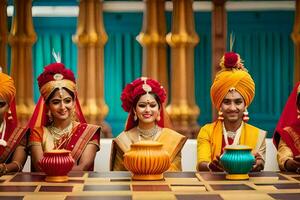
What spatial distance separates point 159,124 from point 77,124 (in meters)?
0.52

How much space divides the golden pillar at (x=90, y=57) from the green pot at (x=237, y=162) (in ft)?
7.29

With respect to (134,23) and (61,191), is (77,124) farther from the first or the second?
(134,23)

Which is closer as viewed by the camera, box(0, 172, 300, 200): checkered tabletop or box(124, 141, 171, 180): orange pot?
box(0, 172, 300, 200): checkered tabletop

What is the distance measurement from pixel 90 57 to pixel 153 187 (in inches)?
99.8

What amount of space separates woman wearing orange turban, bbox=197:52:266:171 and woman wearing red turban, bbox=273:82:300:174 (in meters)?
0.11

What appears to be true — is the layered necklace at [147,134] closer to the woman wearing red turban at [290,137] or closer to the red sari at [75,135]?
the red sari at [75,135]

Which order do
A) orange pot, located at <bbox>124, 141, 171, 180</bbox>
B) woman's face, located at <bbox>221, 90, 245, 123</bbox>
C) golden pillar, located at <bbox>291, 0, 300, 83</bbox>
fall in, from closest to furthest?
orange pot, located at <bbox>124, 141, 171, 180</bbox> < woman's face, located at <bbox>221, 90, 245, 123</bbox> < golden pillar, located at <bbox>291, 0, 300, 83</bbox>

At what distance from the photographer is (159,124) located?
12.3 feet

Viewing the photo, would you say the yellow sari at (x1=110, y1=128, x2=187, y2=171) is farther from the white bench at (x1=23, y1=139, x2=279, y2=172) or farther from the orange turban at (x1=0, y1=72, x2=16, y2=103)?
the orange turban at (x1=0, y1=72, x2=16, y2=103)

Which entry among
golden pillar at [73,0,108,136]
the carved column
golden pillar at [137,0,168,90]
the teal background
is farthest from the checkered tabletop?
the teal background

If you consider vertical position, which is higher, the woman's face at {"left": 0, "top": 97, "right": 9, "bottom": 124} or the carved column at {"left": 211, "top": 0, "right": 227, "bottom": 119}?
the carved column at {"left": 211, "top": 0, "right": 227, "bottom": 119}

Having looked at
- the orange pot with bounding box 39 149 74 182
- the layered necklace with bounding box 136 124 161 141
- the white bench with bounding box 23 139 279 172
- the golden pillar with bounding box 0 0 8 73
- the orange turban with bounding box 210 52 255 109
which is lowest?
the white bench with bounding box 23 139 279 172

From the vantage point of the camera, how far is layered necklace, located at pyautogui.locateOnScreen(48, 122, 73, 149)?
349cm

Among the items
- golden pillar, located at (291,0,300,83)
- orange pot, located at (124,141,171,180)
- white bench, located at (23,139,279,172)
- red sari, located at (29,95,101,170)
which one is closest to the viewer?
orange pot, located at (124,141,171,180)
